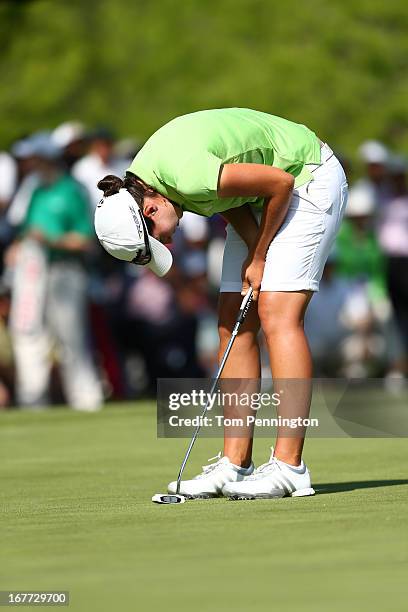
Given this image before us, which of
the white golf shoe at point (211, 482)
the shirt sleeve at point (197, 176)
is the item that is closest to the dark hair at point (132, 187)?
the shirt sleeve at point (197, 176)

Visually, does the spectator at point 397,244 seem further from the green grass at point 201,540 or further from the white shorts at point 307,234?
the white shorts at point 307,234

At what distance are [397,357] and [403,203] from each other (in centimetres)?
154

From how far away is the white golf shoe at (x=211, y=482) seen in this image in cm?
702

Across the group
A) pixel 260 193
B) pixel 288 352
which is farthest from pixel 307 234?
pixel 288 352

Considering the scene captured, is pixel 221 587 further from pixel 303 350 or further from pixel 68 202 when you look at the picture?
pixel 68 202

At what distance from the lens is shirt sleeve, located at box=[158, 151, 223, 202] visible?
21.3ft

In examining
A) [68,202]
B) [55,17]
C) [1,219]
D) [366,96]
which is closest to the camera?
[68,202]

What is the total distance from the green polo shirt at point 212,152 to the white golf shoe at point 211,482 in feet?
3.80

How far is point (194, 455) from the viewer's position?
31.2ft

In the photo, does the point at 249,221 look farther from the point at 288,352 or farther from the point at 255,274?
the point at 288,352

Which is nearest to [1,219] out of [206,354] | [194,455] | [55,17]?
[206,354]

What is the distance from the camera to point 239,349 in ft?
23.8

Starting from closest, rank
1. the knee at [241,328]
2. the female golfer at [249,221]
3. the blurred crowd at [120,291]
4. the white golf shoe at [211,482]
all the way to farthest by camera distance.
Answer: the female golfer at [249,221] < the white golf shoe at [211,482] < the knee at [241,328] < the blurred crowd at [120,291]

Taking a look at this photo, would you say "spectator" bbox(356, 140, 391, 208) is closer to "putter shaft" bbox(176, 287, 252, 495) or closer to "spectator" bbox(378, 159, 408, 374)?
"spectator" bbox(378, 159, 408, 374)
